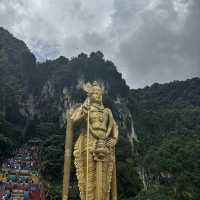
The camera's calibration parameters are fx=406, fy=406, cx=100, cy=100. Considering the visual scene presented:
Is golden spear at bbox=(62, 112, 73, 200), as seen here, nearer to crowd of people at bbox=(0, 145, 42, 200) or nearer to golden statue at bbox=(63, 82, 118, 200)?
golden statue at bbox=(63, 82, 118, 200)

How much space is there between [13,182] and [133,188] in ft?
39.7

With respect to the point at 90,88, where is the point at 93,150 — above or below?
below

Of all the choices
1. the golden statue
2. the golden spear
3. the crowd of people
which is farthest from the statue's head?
the crowd of people

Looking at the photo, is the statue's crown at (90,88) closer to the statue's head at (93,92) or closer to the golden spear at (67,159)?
the statue's head at (93,92)

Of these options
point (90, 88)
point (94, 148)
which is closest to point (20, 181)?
point (90, 88)

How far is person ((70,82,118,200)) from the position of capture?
26.2ft

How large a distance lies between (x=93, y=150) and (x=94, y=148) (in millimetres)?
67

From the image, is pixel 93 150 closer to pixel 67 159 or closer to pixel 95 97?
pixel 67 159

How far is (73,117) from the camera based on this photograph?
858cm

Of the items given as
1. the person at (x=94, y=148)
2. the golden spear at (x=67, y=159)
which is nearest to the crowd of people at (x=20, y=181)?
the golden spear at (x=67, y=159)

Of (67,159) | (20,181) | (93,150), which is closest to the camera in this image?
(93,150)

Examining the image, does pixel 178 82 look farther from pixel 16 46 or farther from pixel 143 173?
pixel 143 173

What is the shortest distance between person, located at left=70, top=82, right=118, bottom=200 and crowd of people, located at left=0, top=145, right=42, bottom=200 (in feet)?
32.3

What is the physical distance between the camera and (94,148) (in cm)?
814
